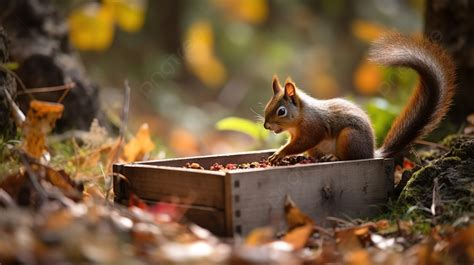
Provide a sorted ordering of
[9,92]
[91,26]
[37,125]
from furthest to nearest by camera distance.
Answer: [91,26] < [9,92] < [37,125]

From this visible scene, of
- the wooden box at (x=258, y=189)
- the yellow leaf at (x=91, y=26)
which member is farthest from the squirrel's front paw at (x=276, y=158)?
the yellow leaf at (x=91, y=26)

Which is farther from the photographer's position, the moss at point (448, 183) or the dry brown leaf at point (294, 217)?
the moss at point (448, 183)

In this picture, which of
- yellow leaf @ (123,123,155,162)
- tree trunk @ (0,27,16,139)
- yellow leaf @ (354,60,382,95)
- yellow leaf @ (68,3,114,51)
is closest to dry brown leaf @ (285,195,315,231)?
yellow leaf @ (123,123,155,162)

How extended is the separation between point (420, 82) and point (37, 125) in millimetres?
1540

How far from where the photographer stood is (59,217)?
1.81m

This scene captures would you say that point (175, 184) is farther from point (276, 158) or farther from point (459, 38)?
point (459, 38)

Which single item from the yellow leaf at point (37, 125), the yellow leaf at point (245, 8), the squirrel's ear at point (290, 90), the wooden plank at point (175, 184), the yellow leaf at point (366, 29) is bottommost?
the wooden plank at point (175, 184)

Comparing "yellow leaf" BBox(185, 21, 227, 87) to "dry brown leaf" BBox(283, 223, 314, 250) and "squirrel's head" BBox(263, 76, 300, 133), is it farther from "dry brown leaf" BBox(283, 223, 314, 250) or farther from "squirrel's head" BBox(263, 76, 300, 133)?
"dry brown leaf" BBox(283, 223, 314, 250)

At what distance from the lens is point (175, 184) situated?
2592 mm

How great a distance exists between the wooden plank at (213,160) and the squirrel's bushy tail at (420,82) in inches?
20.3

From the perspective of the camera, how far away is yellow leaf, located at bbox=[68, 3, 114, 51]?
488 centimetres

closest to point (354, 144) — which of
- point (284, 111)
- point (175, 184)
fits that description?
point (284, 111)

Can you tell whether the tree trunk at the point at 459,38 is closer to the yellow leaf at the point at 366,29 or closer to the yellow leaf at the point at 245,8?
the yellow leaf at the point at 366,29

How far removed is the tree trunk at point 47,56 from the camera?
152 inches
